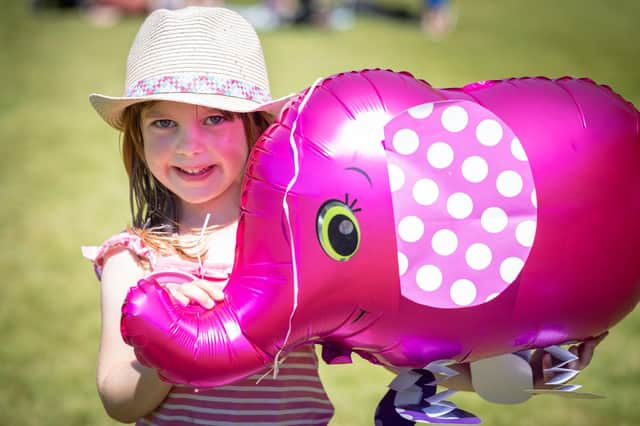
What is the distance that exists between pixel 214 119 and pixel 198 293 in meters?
0.43

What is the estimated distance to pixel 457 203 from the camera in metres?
1.31

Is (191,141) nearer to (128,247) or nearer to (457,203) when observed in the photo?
(128,247)

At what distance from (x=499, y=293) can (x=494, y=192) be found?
0.60 ft

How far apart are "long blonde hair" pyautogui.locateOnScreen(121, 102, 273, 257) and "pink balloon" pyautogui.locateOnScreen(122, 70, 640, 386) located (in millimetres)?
326

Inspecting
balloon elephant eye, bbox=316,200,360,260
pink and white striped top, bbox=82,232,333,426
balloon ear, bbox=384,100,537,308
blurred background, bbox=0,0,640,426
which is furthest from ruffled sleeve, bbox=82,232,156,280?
blurred background, bbox=0,0,640,426

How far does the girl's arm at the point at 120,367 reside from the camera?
1.54 m

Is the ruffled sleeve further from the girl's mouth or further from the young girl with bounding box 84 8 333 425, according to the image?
the girl's mouth

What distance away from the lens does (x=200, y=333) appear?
128cm

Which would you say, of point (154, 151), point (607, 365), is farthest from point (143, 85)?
point (607, 365)

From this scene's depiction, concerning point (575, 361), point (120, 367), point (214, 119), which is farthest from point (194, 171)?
point (575, 361)

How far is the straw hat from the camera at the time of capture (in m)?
1.51

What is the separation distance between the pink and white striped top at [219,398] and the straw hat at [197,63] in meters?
0.34

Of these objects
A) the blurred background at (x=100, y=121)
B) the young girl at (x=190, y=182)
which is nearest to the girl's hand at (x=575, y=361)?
the young girl at (x=190, y=182)

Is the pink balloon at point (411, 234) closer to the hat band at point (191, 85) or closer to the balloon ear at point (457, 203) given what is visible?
the balloon ear at point (457, 203)
